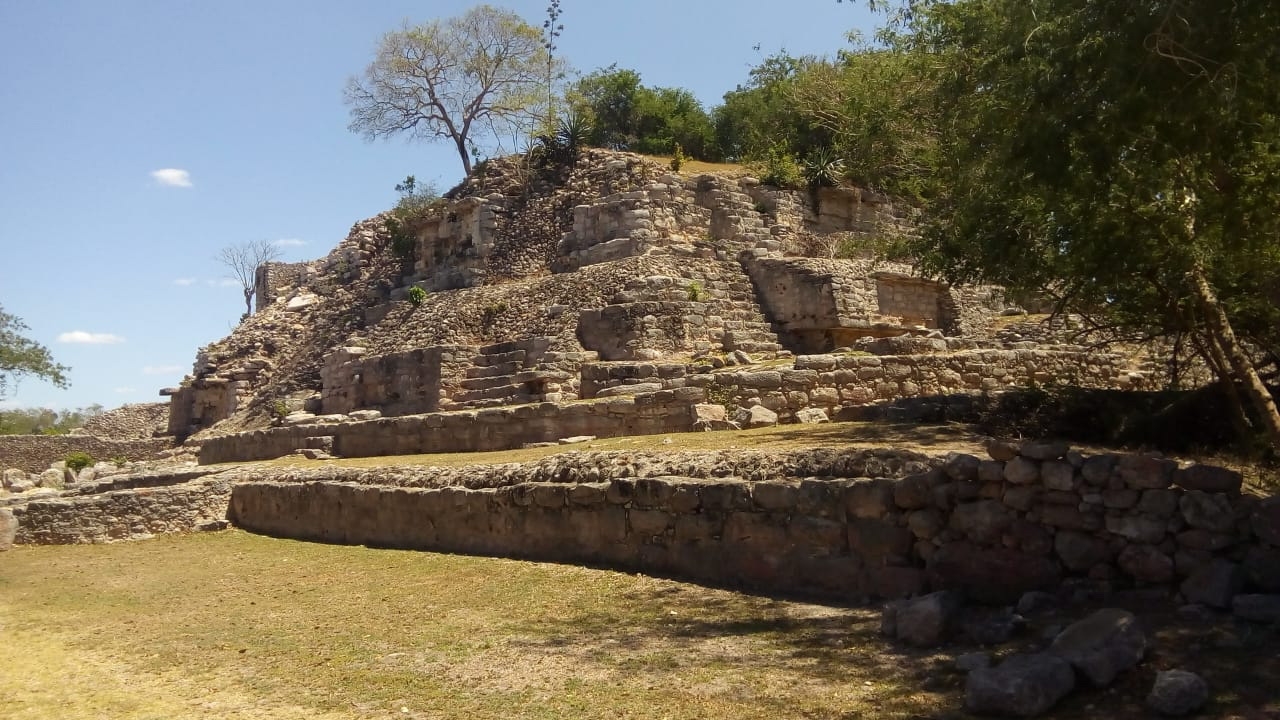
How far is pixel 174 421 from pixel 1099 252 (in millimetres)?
29584

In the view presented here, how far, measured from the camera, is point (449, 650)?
645cm

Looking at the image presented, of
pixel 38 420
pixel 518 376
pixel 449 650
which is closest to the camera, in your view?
pixel 449 650

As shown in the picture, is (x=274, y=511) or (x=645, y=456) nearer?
(x=645, y=456)

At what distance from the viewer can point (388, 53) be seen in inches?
1332

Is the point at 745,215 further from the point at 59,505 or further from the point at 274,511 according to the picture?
the point at 59,505

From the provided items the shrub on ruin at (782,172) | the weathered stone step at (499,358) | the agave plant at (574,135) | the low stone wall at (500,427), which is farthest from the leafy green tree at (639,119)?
the low stone wall at (500,427)

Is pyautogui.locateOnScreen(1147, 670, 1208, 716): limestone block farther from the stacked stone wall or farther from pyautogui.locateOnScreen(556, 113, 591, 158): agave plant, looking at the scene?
the stacked stone wall

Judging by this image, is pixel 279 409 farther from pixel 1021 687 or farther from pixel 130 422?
pixel 1021 687

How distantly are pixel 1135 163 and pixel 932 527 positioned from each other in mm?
3237

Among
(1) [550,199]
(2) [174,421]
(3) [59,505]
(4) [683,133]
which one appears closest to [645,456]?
(3) [59,505]

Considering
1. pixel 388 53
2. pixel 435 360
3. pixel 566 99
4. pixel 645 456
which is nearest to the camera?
pixel 645 456

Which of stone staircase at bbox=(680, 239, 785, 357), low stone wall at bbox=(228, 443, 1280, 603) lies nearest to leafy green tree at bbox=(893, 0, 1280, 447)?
low stone wall at bbox=(228, 443, 1280, 603)

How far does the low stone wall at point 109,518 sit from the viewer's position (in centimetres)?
1400

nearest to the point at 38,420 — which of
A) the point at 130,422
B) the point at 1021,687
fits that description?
the point at 130,422
